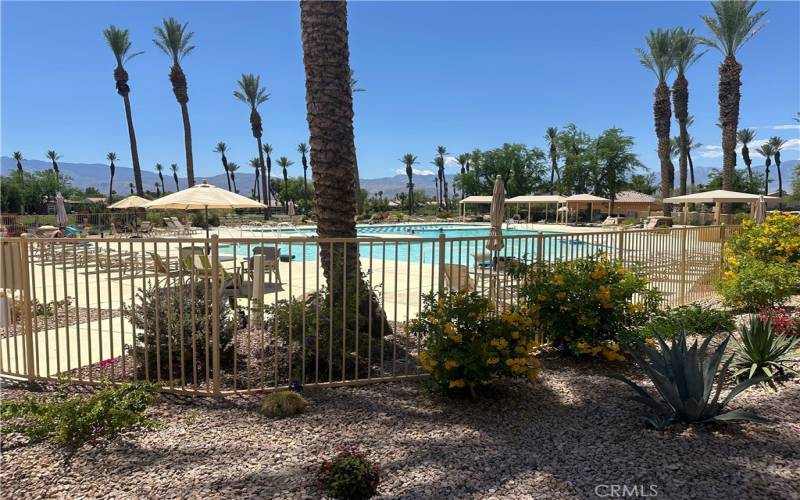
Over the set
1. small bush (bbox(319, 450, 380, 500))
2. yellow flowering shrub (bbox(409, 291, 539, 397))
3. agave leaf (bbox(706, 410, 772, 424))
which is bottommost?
small bush (bbox(319, 450, 380, 500))

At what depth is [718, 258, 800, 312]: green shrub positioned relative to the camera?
6570 millimetres

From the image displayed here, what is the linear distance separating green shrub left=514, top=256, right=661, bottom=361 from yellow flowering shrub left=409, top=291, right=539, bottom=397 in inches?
38.8

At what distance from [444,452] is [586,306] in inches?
99.6

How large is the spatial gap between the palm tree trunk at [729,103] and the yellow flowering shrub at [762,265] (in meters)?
20.6

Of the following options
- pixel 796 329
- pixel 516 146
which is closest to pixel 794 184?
pixel 516 146

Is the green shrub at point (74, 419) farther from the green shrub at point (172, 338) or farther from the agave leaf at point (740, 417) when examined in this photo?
the agave leaf at point (740, 417)

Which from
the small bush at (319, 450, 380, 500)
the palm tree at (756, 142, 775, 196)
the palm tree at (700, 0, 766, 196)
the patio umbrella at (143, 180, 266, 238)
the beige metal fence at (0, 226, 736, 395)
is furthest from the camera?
the palm tree at (756, 142, 775, 196)

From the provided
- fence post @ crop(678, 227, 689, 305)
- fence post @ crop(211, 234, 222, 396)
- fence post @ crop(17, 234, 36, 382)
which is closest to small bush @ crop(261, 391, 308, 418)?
fence post @ crop(211, 234, 222, 396)

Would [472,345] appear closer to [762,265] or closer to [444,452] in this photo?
[444,452]

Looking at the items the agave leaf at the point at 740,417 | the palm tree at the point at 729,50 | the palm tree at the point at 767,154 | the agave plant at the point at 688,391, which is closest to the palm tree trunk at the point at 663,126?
the palm tree at the point at 729,50

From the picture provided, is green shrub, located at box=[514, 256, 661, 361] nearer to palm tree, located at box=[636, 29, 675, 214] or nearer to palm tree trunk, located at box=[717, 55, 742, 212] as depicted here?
palm tree trunk, located at box=[717, 55, 742, 212]

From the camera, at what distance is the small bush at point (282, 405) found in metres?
3.66

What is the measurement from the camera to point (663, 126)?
108 feet

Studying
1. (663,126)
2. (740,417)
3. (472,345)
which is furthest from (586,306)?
(663,126)
